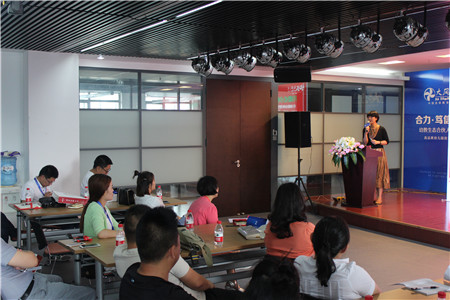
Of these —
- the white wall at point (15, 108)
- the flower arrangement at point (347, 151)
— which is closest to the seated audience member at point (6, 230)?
the white wall at point (15, 108)

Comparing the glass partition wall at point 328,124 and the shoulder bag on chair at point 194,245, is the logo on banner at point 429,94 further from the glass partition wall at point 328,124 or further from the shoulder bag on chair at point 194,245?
the shoulder bag on chair at point 194,245

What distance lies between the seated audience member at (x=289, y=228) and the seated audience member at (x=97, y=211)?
1553mm

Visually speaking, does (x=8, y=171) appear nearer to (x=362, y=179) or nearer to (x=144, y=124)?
(x=144, y=124)

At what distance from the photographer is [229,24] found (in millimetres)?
5348

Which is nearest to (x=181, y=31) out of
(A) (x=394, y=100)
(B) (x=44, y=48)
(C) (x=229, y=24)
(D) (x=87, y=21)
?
(C) (x=229, y=24)

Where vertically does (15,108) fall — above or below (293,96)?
below

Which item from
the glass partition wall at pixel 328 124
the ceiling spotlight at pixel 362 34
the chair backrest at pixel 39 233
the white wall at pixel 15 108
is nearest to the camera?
the chair backrest at pixel 39 233

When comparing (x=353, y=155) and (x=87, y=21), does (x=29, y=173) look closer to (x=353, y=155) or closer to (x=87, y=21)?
(x=87, y=21)

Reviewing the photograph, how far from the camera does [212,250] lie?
3.72 metres

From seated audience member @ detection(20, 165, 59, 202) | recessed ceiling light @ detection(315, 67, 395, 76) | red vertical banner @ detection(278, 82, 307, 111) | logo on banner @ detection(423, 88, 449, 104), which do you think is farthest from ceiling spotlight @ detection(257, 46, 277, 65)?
logo on banner @ detection(423, 88, 449, 104)

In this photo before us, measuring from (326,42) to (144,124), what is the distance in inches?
153

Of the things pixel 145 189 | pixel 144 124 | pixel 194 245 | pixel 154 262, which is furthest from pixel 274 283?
pixel 144 124

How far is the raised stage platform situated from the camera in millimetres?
6887

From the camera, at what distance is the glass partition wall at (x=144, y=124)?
766 cm
